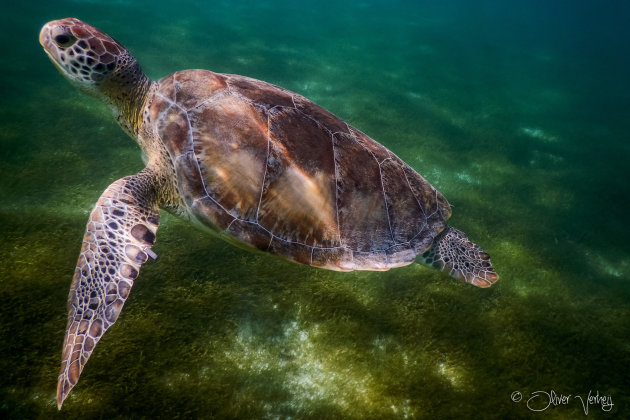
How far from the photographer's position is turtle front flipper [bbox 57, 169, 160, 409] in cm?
165

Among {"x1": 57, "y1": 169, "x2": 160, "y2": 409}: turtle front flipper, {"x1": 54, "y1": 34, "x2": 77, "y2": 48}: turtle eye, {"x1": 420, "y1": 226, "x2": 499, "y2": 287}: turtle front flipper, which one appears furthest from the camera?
{"x1": 420, "y1": 226, "x2": 499, "y2": 287}: turtle front flipper

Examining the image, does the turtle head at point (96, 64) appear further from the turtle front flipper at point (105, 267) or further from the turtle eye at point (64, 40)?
the turtle front flipper at point (105, 267)

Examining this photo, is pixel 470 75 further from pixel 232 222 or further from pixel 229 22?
pixel 232 222

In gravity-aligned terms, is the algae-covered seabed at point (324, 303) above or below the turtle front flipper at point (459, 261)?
below

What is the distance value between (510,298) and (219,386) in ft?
9.25

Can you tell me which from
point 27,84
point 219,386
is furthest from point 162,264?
point 27,84

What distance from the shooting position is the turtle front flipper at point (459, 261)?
2732mm

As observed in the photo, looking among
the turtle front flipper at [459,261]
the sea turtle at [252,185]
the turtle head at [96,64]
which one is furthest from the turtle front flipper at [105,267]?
the turtle front flipper at [459,261]

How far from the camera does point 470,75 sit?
35.8ft

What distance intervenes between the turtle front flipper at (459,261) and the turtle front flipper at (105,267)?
228 centimetres

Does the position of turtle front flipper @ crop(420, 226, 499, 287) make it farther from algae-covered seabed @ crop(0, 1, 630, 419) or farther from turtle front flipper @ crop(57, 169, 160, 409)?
turtle front flipper @ crop(57, 169, 160, 409)

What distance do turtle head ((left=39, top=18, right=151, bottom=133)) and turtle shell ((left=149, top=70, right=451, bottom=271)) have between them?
0.45 m

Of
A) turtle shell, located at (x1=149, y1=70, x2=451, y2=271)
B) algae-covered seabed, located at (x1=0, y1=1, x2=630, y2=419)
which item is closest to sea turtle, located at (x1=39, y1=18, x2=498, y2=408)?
turtle shell, located at (x1=149, y1=70, x2=451, y2=271)

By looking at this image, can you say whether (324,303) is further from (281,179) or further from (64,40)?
(64,40)
